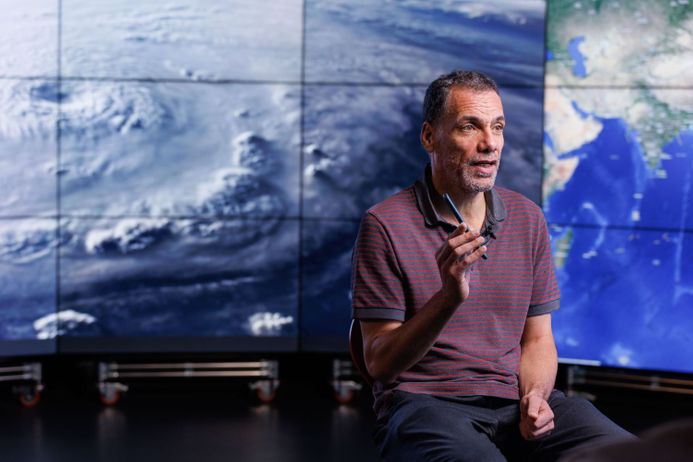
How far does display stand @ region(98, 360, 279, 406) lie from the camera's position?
197 inches

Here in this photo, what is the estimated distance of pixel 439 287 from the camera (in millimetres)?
2109

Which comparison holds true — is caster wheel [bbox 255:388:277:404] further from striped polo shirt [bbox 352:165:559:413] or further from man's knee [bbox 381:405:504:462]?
man's knee [bbox 381:405:504:462]

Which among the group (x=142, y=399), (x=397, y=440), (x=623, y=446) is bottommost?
(x=142, y=399)

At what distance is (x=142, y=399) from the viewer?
5.13 m

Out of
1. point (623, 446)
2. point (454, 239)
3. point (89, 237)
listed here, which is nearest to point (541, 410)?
point (454, 239)

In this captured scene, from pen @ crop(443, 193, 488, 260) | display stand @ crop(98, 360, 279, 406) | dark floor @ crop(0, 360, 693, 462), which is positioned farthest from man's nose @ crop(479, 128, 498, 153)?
display stand @ crop(98, 360, 279, 406)

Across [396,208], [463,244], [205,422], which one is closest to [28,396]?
[205,422]

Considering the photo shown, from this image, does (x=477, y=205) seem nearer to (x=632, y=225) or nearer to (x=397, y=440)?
(x=397, y=440)

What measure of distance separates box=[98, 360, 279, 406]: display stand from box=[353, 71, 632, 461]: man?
2.89m

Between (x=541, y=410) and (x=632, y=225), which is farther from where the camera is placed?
(x=632, y=225)

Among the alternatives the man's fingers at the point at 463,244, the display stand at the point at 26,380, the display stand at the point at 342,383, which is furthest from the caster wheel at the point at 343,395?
the man's fingers at the point at 463,244

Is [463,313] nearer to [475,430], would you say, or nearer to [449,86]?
[475,430]

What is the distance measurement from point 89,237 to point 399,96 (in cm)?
171

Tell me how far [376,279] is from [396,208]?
17 cm
